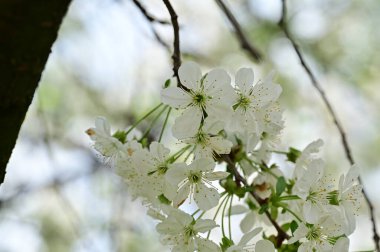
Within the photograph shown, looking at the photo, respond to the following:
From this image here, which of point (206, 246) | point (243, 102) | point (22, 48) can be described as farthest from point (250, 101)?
point (22, 48)

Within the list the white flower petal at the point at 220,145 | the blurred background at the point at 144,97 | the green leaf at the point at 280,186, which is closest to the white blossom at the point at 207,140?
the white flower petal at the point at 220,145

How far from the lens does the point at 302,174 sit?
3.35ft

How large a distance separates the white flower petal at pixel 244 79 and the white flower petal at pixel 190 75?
0.07m

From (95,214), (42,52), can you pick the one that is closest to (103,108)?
(95,214)

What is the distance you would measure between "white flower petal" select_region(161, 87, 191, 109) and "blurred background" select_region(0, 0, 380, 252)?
193 centimetres

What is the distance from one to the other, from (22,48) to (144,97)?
2.35 m

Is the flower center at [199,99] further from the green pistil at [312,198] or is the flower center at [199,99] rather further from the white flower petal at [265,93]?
the green pistil at [312,198]

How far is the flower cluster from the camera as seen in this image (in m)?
0.93

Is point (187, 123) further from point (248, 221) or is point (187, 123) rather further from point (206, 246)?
point (248, 221)

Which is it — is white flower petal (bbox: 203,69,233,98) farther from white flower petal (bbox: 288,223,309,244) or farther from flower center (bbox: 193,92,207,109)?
white flower petal (bbox: 288,223,309,244)

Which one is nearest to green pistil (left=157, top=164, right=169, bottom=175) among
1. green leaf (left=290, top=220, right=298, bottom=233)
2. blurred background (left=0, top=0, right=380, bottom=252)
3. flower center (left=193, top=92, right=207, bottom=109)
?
flower center (left=193, top=92, right=207, bottom=109)

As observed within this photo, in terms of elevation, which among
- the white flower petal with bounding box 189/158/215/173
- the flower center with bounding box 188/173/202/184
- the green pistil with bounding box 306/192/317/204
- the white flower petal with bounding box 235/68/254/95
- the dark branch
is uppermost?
the white flower petal with bounding box 235/68/254/95

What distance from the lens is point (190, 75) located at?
37.9 inches

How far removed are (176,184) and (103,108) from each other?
2241mm
